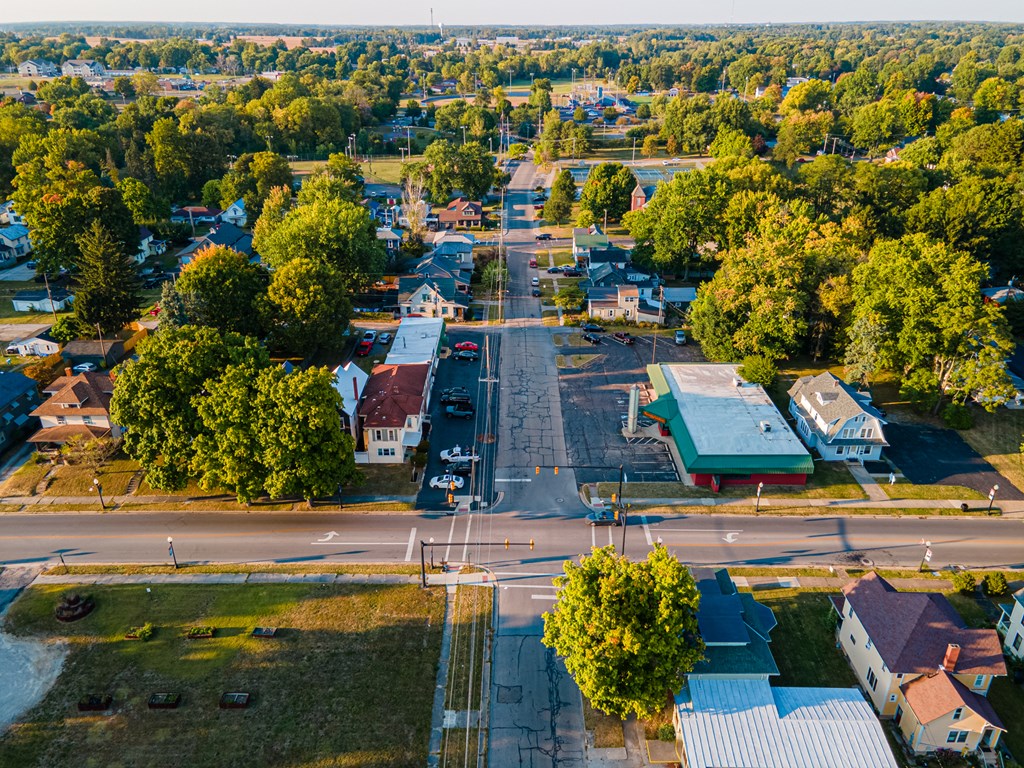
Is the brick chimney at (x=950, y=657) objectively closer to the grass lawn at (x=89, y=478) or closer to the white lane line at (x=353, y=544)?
the white lane line at (x=353, y=544)

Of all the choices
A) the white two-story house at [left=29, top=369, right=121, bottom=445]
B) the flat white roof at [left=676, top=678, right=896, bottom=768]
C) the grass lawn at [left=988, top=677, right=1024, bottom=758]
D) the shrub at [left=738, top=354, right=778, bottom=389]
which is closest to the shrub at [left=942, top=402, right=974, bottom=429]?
the shrub at [left=738, top=354, right=778, bottom=389]

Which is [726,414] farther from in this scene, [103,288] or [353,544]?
[103,288]

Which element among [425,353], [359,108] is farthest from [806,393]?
[359,108]

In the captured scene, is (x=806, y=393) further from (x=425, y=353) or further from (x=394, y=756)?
(x=394, y=756)

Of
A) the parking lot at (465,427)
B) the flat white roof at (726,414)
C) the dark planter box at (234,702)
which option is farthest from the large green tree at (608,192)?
the dark planter box at (234,702)

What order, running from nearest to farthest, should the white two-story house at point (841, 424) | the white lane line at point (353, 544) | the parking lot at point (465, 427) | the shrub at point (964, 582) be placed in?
the shrub at point (964, 582), the white lane line at point (353, 544), the parking lot at point (465, 427), the white two-story house at point (841, 424)
